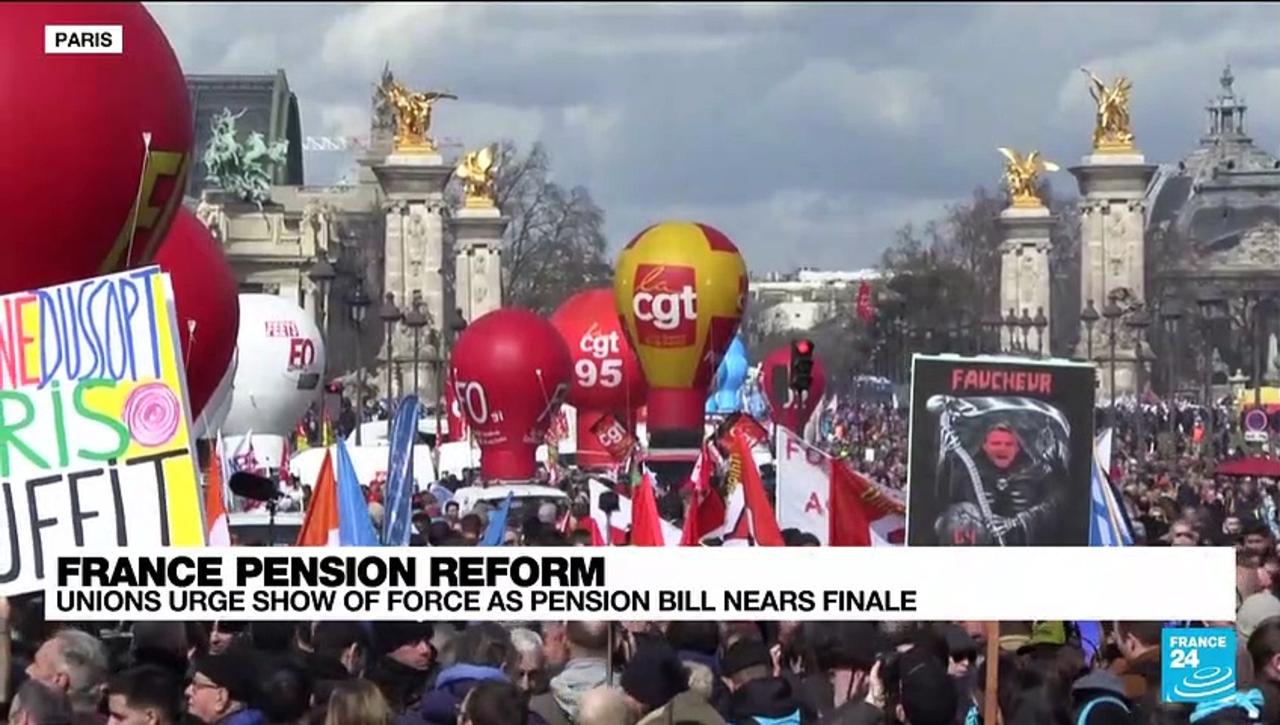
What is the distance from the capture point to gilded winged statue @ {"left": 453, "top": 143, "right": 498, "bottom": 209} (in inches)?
3253

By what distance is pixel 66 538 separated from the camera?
8.41 metres

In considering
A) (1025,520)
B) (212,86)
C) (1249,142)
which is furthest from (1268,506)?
(212,86)

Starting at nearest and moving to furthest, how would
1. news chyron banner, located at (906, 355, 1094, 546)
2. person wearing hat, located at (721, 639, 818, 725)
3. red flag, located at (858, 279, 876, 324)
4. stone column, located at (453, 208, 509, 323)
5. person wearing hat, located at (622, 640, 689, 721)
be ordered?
person wearing hat, located at (622, 640, 689, 721)
person wearing hat, located at (721, 639, 818, 725)
news chyron banner, located at (906, 355, 1094, 546)
red flag, located at (858, 279, 876, 324)
stone column, located at (453, 208, 509, 323)

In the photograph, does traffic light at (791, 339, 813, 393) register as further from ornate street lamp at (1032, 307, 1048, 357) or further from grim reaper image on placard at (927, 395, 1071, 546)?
ornate street lamp at (1032, 307, 1048, 357)

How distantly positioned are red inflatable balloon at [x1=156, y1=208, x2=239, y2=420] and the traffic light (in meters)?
6.67

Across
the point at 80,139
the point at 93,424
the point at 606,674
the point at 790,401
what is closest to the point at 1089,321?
the point at 790,401

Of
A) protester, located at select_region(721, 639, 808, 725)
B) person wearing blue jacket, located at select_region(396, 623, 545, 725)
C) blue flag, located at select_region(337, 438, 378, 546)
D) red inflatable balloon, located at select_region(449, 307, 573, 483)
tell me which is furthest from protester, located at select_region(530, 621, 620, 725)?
red inflatable balloon, located at select_region(449, 307, 573, 483)

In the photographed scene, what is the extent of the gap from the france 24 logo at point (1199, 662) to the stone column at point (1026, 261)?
8176cm

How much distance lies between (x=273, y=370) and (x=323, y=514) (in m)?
25.2

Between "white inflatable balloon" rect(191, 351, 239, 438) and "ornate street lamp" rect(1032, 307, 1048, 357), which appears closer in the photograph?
"white inflatable balloon" rect(191, 351, 239, 438)

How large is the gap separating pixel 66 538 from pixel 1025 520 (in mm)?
4021

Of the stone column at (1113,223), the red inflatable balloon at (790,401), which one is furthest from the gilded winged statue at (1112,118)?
the red inflatable balloon at (790,401)

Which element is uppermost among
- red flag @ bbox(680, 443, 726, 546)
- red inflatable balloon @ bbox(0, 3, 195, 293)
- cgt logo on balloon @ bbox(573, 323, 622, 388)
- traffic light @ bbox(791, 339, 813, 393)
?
red inflatable balloon @ bbox(0, 3, 195, 293)

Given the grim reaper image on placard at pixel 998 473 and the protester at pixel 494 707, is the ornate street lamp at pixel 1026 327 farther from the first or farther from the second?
the protester at pixel 494 707
